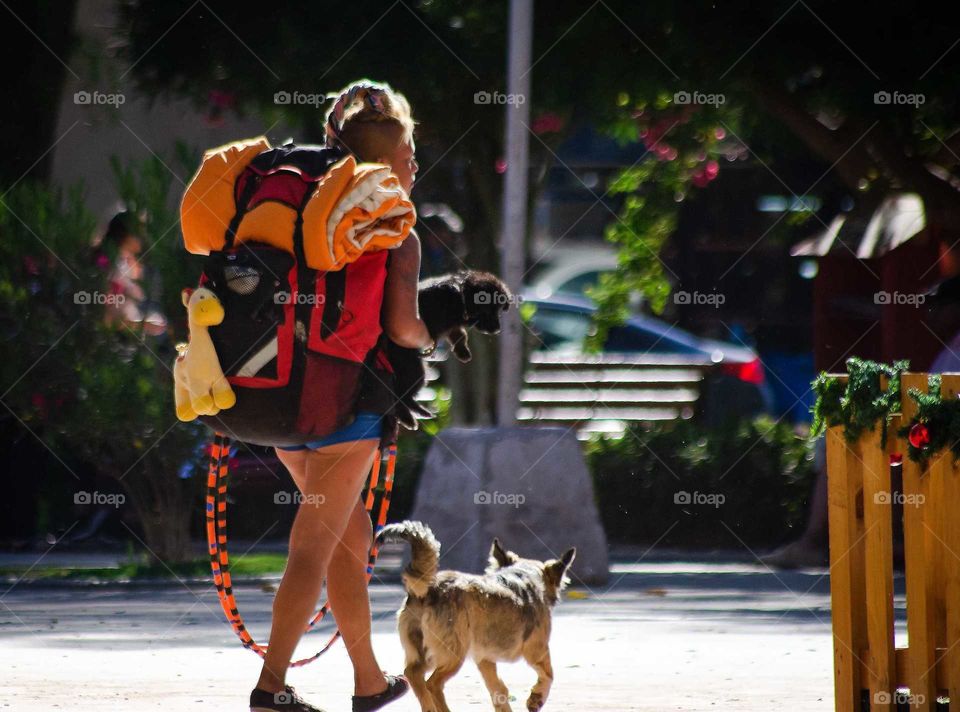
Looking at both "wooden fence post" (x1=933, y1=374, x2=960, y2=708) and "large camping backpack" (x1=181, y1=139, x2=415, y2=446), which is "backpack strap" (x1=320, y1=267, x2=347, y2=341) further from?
"wooden fence post" (x1=933, y1=374, x2=960, y2=708)

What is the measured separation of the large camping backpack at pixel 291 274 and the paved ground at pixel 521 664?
1308mm

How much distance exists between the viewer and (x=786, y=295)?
61.2 feet

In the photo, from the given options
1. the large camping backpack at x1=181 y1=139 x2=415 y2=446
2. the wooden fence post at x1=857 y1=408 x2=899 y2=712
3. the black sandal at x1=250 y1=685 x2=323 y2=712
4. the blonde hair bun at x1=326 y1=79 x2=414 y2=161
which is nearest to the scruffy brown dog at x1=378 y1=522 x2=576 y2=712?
the black sandal at x1=250 y1=685 x2=323 y2=712

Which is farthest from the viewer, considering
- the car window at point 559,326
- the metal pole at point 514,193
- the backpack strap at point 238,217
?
the car window at point 559,326

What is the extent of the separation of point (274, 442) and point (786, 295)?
14577 millimetres

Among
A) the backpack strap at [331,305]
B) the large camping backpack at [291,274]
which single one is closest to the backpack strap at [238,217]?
the large camping backpack at [291,274]

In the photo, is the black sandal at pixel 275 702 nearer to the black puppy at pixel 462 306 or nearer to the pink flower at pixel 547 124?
the black puppy at pixel 462 306

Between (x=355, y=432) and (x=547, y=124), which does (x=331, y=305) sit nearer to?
(x=355, y=432)

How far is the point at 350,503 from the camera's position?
4773 mm

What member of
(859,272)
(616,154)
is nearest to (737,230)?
(616,154)

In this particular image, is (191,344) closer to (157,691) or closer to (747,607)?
(157,691)

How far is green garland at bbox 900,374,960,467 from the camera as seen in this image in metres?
4.38

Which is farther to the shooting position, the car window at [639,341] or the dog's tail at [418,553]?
the car window at [639,341]

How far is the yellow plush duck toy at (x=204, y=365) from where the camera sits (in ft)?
15.0
